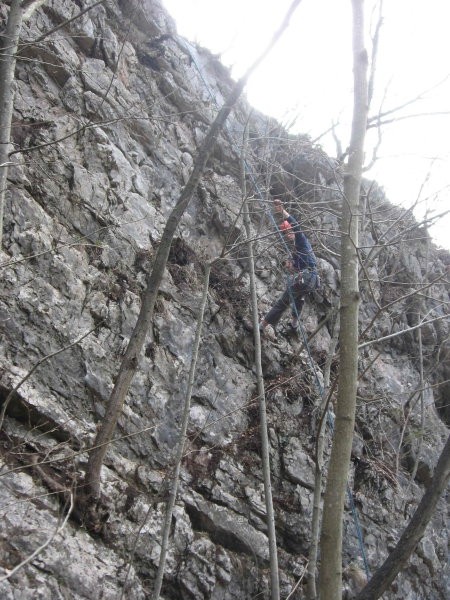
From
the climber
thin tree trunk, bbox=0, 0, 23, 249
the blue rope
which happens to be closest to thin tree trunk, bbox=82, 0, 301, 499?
the blue rope

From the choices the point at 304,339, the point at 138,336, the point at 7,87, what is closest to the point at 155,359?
the point at 138,336

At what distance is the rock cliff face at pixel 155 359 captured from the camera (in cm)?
411

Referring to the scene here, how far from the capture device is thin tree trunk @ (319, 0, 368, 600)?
2.23 metres

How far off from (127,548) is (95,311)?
248cm

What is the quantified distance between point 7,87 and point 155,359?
324 centimetres

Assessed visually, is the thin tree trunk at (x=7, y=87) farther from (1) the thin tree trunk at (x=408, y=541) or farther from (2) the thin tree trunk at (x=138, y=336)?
(1) the thin tree trunk at (x=408, y=541)

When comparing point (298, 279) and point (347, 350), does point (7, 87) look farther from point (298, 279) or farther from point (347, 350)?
point (298, 279)

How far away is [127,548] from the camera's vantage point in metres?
4.23

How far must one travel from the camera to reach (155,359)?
5.81 m

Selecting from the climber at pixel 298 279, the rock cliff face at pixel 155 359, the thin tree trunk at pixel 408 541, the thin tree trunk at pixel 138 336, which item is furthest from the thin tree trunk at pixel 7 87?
the climber at pixel 298 279

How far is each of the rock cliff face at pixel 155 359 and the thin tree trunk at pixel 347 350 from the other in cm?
24

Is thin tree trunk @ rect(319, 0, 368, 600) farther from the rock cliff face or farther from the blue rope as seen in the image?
the blue rope

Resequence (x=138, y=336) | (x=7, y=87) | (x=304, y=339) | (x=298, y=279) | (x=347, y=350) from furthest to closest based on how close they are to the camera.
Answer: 1. (x=298, y=279)
2. (x=304, y=339)
3. (x=138, y=336)
4. (x=7, y=87)
5. (x=347, y=350)

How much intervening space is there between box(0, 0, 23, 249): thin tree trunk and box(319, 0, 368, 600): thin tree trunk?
233cm
